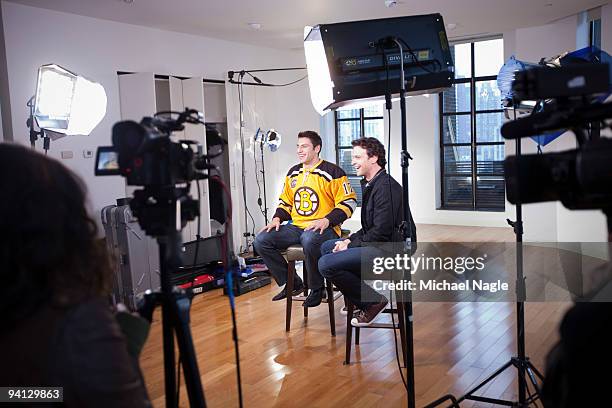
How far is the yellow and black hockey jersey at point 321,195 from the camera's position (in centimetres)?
425

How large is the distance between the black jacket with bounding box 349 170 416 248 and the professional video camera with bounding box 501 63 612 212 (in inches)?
85.8

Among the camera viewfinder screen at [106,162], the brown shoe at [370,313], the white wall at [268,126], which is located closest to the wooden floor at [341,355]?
the brown shoe at [370,313]

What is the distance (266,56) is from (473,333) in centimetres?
543

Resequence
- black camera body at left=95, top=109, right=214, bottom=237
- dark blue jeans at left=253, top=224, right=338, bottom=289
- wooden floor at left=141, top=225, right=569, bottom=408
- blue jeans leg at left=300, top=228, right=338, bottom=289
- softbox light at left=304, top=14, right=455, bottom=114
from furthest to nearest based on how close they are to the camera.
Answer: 1. dark blue jeans at left=253, top=224, right=338, bottom=289
2. blue jeans leg at left=300, top=228, right=338, bottom=289
3. wooden floor at left=141, top=225, right=569, bottom=408
4. softbox light at left=304, top=14, right=455, bottom=114
5. black camera body at left=95, top=109, right=214, bottom=237

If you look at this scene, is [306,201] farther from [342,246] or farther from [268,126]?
[268,126]

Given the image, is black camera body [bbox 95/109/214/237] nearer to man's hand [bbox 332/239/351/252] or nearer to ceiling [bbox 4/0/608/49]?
man's hand [bbox 332/239/351/252]

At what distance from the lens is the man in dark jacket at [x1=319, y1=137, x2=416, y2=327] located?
11.4ft

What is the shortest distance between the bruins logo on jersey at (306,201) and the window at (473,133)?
16.2 feet

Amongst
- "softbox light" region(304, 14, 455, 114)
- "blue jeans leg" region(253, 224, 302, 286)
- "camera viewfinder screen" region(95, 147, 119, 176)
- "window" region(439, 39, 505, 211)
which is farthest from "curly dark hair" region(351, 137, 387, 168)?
"window" region(439, 39, 505, 211)

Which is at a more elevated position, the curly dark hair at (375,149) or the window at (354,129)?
the window at (354,129)

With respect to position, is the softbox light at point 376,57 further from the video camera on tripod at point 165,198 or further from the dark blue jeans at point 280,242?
the dark blue jeans at point 280,242

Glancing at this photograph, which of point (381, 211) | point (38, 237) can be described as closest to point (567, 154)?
point (38, 237)

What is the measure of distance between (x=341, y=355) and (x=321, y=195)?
130 cm

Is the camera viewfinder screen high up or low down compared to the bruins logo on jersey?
up
